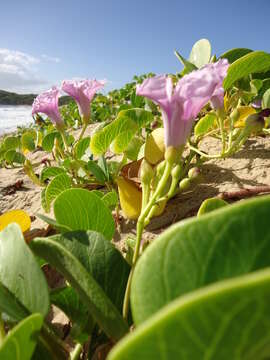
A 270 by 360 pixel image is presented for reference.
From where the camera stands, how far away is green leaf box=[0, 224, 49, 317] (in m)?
0.41

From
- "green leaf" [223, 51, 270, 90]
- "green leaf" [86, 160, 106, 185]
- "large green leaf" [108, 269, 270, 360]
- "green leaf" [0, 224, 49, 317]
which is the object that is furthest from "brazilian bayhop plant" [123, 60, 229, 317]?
"green leaf" [86, 160, 106, 185]

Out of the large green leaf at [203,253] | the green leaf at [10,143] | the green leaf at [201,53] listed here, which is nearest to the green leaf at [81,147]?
the green leaf at [201,53]

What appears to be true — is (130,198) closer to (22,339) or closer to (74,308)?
(74,308)

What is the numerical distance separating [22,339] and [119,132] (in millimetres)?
662

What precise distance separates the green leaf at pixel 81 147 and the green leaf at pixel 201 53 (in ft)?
1.62

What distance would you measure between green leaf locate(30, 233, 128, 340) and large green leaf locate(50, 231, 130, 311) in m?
0.06

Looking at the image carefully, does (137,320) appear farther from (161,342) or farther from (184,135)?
(184,135)

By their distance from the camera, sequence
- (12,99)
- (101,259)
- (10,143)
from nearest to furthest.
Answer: (101,259) → (10,143) → (12,99)

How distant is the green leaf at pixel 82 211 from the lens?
1.84 feet

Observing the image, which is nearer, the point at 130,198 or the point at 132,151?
the point at 130,198

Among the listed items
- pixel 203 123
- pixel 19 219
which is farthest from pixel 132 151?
pixel 19 219

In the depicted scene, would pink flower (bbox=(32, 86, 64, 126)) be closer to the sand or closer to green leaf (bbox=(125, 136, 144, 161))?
green leaf (bbox=(125, 136, 144, 161))

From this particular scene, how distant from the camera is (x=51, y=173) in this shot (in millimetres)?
1243

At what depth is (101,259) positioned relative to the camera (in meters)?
0.46
